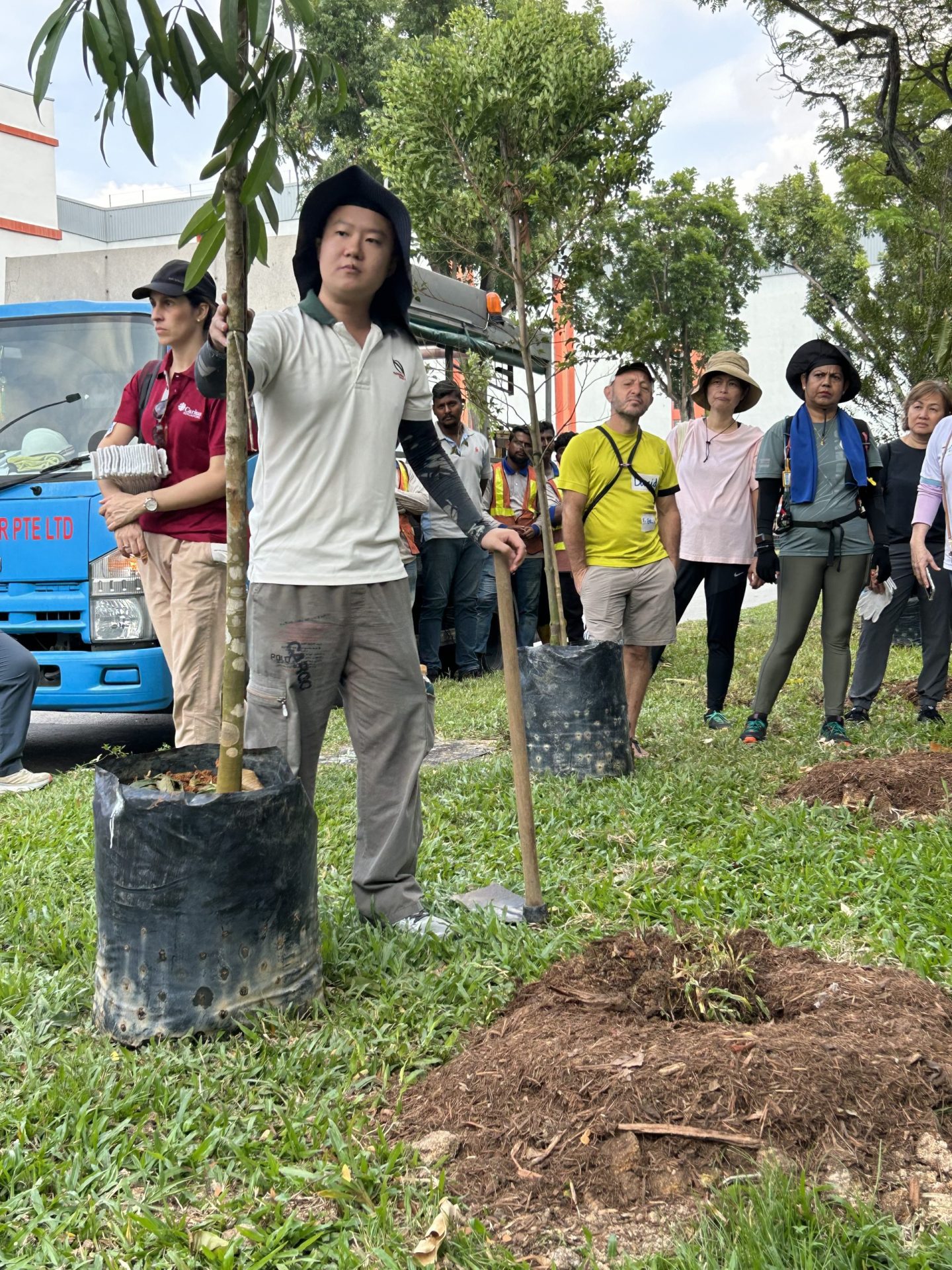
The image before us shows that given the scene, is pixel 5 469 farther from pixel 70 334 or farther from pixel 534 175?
pixel 534 175

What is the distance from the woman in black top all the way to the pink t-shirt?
80 centimetres

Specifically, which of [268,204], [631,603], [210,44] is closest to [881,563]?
[631,603]

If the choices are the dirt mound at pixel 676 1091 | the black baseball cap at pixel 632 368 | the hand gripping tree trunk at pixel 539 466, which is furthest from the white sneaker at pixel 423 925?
the black baseball cap at pixel 632 368

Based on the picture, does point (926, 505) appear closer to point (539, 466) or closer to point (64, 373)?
point (539, 466)

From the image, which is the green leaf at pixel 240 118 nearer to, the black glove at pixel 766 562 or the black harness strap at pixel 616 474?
the black harness strap at pixel 616 474

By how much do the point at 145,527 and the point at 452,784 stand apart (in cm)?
206

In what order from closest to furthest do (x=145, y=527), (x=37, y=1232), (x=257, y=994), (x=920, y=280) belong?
1. (x=37, y=1232)
2. (x=257, y=994)
3. (x=145, y=527)
4. (x=920, y=280)

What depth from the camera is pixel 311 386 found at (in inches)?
138

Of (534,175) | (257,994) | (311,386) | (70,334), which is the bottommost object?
(257,994)

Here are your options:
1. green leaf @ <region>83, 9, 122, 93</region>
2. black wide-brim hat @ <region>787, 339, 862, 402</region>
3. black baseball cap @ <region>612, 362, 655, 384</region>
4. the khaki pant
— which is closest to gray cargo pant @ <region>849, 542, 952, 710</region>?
black wide-brim hat @ <region>787, 339, 862, 402</region>

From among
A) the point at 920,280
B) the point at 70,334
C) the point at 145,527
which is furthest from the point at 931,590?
the point at 920,280

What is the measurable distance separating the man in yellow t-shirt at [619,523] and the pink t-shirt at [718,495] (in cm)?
83

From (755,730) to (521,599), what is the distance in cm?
421

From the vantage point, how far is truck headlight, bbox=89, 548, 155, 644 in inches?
265
